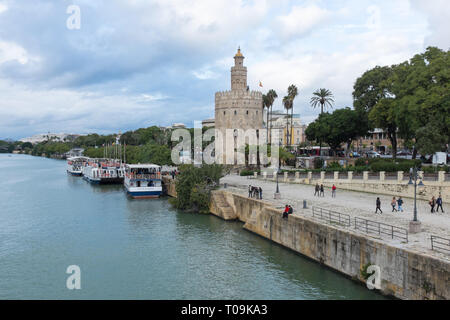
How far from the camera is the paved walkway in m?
18.7

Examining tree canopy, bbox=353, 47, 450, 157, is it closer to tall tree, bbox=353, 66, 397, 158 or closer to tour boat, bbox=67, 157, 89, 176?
tall tree, bbox=353, 66, 397, 158

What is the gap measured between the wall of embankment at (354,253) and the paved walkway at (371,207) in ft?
3.31

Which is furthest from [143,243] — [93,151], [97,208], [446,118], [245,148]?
[93,151]

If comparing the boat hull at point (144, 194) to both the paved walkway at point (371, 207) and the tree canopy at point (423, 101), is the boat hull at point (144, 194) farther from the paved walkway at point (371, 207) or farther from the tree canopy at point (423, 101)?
the tree canopy at point (423, 101)

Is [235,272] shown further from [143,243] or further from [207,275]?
[143,243]

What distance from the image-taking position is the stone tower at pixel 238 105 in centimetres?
7062

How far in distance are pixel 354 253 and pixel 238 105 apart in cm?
5374

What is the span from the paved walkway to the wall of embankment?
3.31 ft

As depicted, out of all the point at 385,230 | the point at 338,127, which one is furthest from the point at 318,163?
the point at 385,230

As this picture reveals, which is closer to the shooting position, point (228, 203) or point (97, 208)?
point (228, 203)

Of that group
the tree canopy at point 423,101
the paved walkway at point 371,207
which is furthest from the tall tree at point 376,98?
the paved walkway at point 371,207
